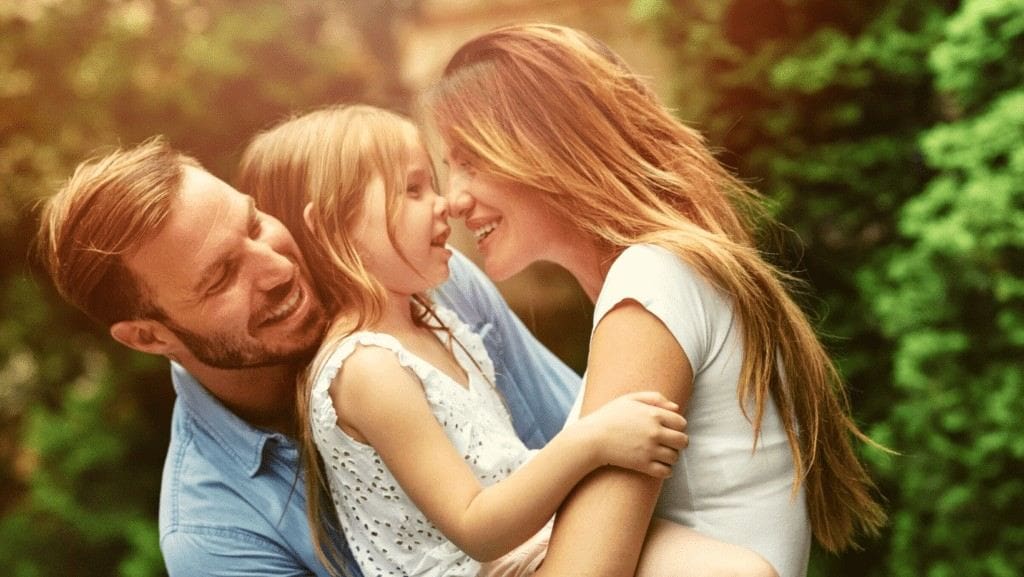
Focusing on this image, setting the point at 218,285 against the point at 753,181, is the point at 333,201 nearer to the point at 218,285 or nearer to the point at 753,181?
the point at 218,285

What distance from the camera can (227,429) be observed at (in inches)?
88.0

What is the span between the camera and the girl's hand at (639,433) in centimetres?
169

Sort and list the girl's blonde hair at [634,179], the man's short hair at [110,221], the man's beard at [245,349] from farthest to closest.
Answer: the man's beard at [245,349] → the man's short hair at [110,221] → the girl's blonde hair at [634,179]

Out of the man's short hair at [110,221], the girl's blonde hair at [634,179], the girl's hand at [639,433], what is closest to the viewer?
the girl's hand at [639,433]

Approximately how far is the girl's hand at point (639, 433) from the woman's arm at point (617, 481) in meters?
0.04

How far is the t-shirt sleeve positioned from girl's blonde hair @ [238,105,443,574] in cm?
50

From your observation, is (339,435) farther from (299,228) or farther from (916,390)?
(916,390)

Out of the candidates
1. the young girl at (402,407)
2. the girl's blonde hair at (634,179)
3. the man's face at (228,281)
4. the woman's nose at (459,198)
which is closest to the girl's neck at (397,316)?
the young girl at (402,407)

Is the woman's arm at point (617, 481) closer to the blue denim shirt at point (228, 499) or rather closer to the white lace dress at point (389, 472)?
the white lace dress at point (389, 472)

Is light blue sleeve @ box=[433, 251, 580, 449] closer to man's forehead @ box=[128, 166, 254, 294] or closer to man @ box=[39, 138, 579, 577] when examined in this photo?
man @ box=[39, 138, 579, 577]

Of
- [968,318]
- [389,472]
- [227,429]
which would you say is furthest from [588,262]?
[968,318]

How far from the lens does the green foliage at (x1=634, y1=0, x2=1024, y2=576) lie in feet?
11.7

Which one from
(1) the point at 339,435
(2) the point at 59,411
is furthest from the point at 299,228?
(2) the point at 59,411

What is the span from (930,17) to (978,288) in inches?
39.9
